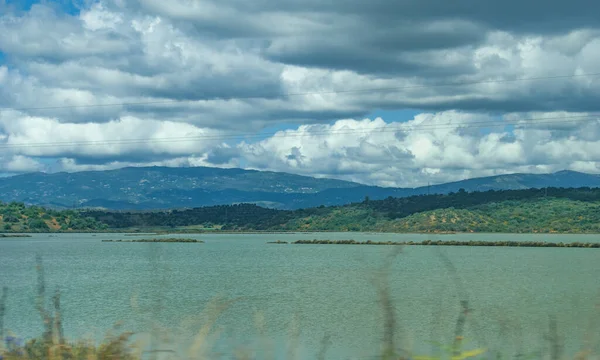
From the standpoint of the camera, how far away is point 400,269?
248ft

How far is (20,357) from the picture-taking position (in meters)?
9.69

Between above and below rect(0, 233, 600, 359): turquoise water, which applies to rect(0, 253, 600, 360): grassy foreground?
above

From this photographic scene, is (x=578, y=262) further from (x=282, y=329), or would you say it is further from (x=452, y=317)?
(x=282, y=329)

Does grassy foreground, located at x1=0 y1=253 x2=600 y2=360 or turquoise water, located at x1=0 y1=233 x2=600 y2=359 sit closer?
grassy foreground, located at x1=0 y1=253 x2=600 y2=360

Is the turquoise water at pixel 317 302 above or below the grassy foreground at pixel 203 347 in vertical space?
below

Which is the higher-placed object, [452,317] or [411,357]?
[411,357]

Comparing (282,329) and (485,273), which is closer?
(282,329)

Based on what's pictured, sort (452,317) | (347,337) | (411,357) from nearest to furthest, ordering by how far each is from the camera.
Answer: (411,357) < (347,337) < (452,317)

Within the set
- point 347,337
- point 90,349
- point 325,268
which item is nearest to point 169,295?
point 347,337

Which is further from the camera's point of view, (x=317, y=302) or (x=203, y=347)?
(x=317, y=302)

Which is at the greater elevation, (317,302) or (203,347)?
(203,347)

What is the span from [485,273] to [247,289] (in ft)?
98.5

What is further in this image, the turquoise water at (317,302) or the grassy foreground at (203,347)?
the turquoise water at (317,302)

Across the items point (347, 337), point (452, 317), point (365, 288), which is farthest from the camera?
point (365, 288)
